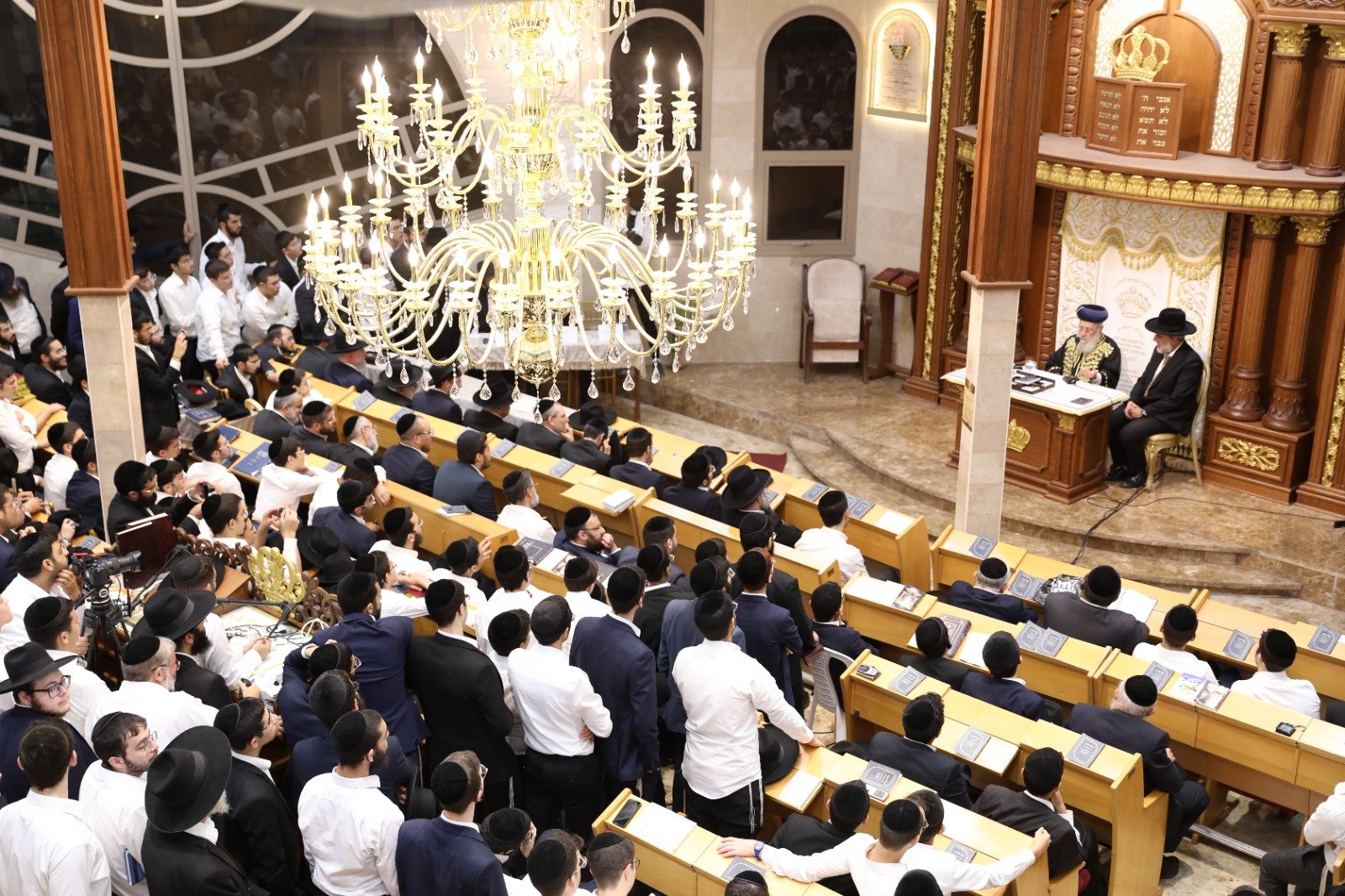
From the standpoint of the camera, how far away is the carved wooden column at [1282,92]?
1008 centimetres

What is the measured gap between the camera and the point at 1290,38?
1007 cm

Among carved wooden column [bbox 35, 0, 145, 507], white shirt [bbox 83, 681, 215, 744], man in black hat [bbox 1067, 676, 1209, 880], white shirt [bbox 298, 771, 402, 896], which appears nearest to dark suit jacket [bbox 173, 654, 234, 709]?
white shirt [bbox 83, 681, 215, 744]

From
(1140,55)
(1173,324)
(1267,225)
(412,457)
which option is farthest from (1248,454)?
(412,457)

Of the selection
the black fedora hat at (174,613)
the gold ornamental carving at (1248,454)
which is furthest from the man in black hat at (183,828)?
the gold ornamental carving at (1248,454)

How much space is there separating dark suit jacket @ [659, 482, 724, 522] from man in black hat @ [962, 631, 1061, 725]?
264 centimetres

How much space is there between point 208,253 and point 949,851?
9430 millimetres

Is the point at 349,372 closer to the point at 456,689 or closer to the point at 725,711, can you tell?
the point at 456,689

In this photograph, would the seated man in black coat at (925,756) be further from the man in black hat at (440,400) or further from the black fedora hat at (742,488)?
the man in black hat at (440,400)

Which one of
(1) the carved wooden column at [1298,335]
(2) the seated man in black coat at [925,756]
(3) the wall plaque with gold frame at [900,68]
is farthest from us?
(3) the wall plaque with gold frame at [900,68]

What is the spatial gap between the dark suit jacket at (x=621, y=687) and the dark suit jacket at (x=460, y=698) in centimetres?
44

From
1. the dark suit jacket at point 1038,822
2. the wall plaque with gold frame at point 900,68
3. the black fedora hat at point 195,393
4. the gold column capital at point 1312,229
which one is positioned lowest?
the dark suit jacket at point 1038,822

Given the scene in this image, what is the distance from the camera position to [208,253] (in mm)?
12398

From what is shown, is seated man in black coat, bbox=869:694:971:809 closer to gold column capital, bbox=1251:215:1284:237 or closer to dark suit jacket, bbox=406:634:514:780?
dark suit jacket, bbox=406:634:514:780

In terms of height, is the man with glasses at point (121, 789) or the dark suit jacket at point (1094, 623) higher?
the man with glasses at point (121, 789)
